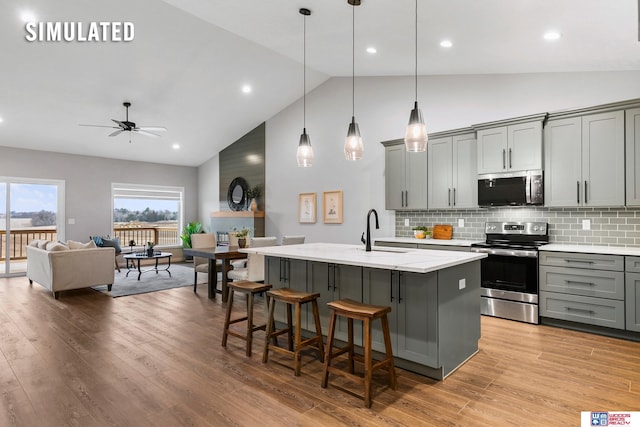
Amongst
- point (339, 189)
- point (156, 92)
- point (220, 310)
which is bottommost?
point (220, 310)

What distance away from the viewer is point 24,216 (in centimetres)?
769

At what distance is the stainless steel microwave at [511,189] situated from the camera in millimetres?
4312

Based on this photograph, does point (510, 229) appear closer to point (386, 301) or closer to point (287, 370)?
point (386, 301)

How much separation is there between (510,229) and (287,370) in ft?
11.3

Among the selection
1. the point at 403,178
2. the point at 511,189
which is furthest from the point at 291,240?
the point at 511,189

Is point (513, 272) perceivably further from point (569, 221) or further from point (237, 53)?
point (237, 53)

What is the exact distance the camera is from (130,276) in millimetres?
7500

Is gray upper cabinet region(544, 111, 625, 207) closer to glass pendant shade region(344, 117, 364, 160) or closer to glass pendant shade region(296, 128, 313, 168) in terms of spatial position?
glass pendant shade region(344, 117, 364, 160)

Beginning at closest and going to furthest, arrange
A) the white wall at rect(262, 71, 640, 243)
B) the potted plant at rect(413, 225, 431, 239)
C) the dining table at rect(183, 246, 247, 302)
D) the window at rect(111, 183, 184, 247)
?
the white wall at rect(262, 71, 640, 243) → the dining table at rect(183, 246, 247, 302) → the potted plant at rect(413, 225, 431, 239) → the window at rect(111, 183, 184, 247)

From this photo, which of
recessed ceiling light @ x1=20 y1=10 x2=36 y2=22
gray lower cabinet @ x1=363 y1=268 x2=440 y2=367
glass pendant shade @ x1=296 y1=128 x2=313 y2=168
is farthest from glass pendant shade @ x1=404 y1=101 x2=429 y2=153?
recessed ceiling light @ x1=20 y1=10 x2=36 y2=22

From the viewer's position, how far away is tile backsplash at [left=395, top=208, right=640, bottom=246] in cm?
404

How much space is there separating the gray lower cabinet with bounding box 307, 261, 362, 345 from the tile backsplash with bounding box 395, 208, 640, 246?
9.11 ft

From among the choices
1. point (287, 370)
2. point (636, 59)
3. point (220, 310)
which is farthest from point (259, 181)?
point (636, 59)

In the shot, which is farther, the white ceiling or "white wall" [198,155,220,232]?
"white wall" [198,155,220,232]
